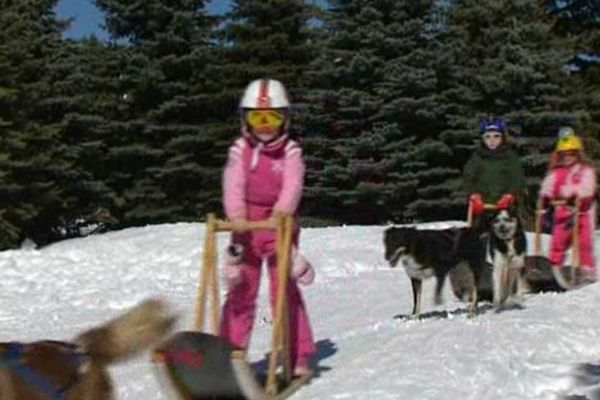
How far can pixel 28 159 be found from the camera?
31031mm

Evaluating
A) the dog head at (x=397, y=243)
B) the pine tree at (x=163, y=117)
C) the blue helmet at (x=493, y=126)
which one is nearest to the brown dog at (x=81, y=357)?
the dog head at (x=397, y=243)

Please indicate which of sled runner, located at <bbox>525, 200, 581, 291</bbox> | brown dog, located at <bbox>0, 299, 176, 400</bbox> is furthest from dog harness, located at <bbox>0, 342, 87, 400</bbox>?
sled runner, located at <bbox>525, 200, 581, 291</bbox>

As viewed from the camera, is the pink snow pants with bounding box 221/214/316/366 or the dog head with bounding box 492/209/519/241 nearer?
the pink snow pants with bounding box 221/214/316/366

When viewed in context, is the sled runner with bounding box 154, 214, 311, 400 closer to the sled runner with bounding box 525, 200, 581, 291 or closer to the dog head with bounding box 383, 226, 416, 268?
the dog head with bounding box 383, 226, 416, 268

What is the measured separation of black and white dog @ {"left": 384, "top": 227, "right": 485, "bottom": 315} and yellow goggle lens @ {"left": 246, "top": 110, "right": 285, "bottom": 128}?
9.87 feet

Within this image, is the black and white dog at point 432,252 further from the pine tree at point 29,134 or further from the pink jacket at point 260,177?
the pine tree at point 29,134

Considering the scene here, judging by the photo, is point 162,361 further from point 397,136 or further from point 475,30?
point 475,30

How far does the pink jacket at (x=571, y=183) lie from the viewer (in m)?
13.9

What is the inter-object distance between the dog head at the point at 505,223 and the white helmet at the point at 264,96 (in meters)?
3.66

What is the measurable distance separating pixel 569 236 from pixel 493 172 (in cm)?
259

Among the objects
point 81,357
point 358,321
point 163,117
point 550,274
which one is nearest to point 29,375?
point 81,357

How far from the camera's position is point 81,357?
5059 mm

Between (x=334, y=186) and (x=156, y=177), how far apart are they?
5294 mm

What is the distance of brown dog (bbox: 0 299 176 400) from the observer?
4859 mm
